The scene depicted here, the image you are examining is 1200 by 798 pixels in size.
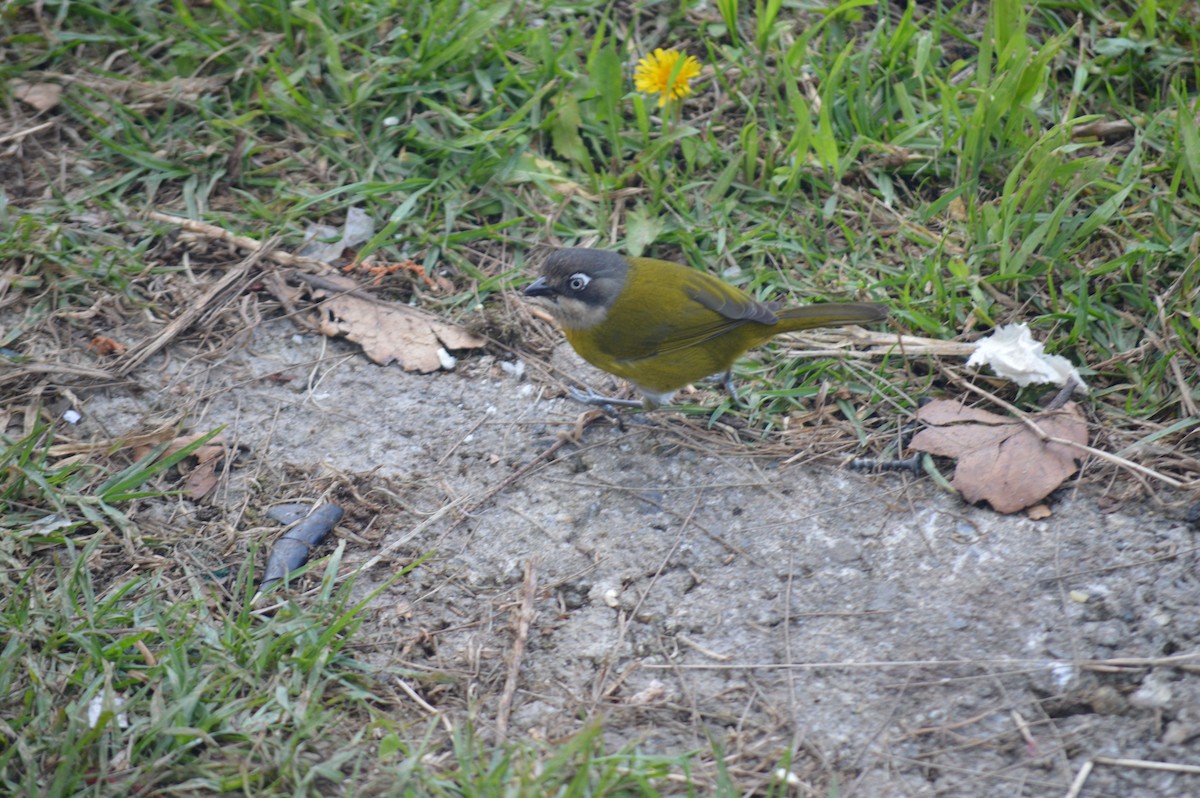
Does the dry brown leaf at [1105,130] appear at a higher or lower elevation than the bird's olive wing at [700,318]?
higher

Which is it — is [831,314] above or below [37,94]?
above

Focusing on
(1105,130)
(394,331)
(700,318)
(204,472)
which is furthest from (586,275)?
(1105,130)

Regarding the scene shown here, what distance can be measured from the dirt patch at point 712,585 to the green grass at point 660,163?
40 cm

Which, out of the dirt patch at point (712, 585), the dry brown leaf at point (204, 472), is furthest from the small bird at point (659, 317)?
the dry brown leaf at point (204, 472)

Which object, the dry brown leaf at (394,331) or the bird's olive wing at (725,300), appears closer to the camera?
the bird's olive wing at (725,300)

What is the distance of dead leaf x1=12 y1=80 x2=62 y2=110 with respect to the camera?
523 cm

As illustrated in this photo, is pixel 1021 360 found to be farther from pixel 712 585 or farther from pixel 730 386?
pixel 712 585

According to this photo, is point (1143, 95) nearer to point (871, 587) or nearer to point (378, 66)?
point (871, 587)

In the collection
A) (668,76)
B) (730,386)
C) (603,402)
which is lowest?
(603,402)

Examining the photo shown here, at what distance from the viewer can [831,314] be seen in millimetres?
4086

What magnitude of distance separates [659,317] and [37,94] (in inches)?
140

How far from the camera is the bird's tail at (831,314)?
4.07m

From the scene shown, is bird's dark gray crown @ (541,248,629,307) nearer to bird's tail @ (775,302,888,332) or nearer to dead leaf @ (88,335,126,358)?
bird's tail @ (775,302,888,332)

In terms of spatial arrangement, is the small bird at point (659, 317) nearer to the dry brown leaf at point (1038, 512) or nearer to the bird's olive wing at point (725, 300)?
the bird's olive wing at point (725, 300)
